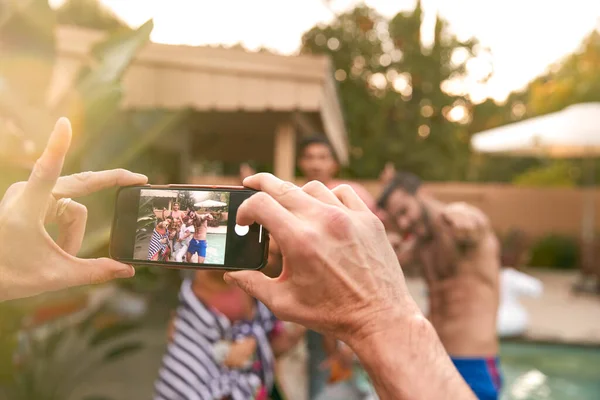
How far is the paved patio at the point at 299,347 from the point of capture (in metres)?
4.61

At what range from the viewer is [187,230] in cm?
97

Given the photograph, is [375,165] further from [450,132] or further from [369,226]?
[369,226]

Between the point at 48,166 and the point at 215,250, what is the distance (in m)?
0.31

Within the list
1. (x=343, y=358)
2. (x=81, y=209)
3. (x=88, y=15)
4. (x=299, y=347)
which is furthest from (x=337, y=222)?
(x=88, y=15)

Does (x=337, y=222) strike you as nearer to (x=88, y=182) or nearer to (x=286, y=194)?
(x=286, y=194)

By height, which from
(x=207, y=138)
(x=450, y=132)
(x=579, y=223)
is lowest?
(x=579, y=223)

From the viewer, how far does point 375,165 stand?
18.5 metres

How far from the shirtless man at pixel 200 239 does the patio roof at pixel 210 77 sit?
3264 millimetres

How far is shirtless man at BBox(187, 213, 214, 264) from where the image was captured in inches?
38.0

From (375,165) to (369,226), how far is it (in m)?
17.8

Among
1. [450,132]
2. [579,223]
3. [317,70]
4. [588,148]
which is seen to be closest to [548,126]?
[588,148]

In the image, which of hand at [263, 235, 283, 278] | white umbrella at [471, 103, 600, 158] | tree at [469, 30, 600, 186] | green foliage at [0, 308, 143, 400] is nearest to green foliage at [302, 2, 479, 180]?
tree at [469, 30, 600, 186]

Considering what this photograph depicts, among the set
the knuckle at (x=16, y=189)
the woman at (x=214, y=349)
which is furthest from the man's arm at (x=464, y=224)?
the knuckle at (x=16, y=189)

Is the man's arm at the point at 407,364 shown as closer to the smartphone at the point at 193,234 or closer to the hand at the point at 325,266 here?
the hand at the point at 325,266
